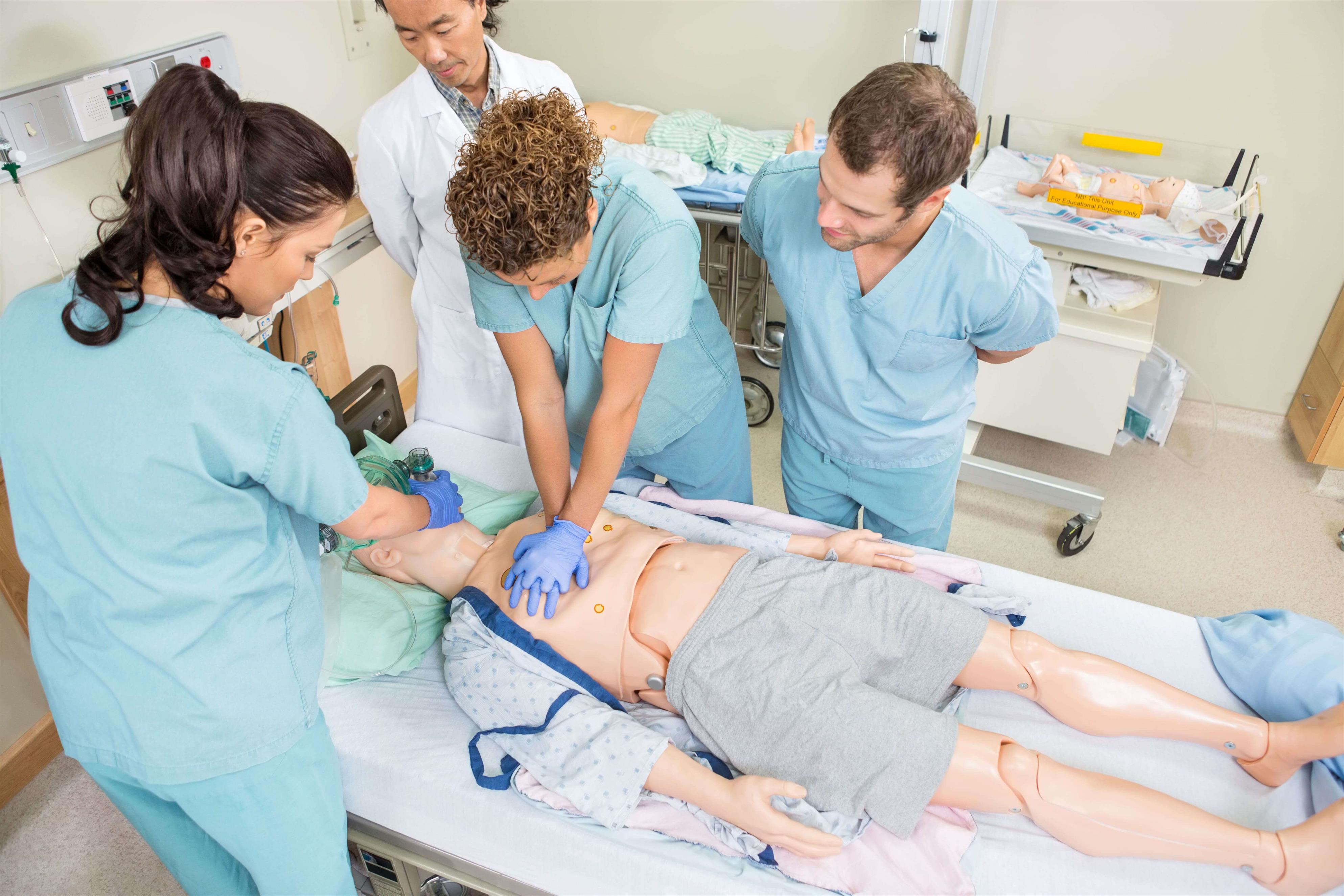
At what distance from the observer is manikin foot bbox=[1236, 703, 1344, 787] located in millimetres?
1312

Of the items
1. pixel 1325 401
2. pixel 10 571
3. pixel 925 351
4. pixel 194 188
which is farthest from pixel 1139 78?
pixel 10 571

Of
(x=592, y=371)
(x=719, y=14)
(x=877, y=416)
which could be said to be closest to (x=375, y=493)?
(x=592, y=371)

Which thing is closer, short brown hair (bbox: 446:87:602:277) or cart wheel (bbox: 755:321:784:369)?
short brown hair (bbox: 446:87:602:277)

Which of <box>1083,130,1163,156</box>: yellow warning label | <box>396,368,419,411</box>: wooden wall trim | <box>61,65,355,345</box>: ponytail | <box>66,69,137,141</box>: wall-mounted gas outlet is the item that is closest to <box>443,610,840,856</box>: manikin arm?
<box>61,65,355,345</box>: ponytail

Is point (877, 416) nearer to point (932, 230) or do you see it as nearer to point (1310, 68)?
point (932, 230)

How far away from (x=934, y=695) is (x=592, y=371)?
2.62 ft

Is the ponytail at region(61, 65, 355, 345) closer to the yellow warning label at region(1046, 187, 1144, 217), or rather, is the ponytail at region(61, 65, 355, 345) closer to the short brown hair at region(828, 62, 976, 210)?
the short brown hair at region(828, 62, 976, 210)

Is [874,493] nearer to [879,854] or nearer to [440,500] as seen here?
[879,854]

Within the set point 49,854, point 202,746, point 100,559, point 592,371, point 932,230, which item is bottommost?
point 49,854

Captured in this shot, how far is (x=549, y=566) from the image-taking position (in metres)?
1.48

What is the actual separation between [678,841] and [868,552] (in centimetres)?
61

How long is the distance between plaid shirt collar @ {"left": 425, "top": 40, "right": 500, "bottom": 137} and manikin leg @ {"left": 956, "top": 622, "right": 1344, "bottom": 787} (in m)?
1.37

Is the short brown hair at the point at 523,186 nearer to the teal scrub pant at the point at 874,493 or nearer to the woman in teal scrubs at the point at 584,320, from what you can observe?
the woman in teal scrubs at the point at 584,320

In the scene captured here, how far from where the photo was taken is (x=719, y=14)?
2840mm
